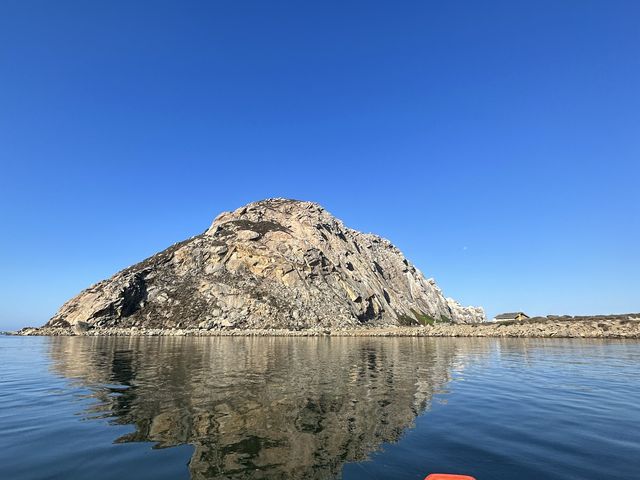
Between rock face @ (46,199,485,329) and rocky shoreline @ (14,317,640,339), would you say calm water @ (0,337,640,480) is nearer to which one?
rocky shoreline @ (14,317,640,339)

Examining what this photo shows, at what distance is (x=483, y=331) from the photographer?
359 ft

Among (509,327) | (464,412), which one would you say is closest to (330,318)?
(509,327)

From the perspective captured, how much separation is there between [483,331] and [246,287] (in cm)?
8587

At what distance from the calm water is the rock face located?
112m

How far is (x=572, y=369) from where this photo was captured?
Result: 32688 millimetres

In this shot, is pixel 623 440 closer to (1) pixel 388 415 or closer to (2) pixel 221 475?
(1) pixel 388 415

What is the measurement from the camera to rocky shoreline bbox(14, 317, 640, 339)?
3548 inches

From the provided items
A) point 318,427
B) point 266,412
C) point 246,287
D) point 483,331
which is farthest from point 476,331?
point 318,427

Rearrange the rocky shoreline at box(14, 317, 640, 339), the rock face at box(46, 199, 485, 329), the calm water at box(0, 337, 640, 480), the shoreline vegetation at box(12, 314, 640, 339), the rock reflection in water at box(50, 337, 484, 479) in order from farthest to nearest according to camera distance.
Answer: the rock face at box(46, 199, 485, 329)
the shoreline vegetation at box(12, 314, 640, 339)
the rocky shoreline at box(14, 317, 640, 339)
the rock reflection in water at box(50, 337, 484, 479)
the calm water at box(0, 337, 640, 480)

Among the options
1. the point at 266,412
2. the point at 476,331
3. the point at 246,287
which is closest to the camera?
the point at 266,412

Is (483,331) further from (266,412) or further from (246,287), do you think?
(266,412)

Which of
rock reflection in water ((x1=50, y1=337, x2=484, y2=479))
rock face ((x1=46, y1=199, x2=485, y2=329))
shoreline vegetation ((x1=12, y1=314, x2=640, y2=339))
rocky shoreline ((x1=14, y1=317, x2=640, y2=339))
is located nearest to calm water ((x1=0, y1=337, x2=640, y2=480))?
rock reflection in water ((x1=50, y1=337, x2=484, y2=479))

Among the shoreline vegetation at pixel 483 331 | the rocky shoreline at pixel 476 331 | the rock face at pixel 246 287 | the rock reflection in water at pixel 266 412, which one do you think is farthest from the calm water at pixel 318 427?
the rock face at pixel 246 287

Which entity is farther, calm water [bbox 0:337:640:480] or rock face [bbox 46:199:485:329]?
rock face [bbox 46:199:485:329]
